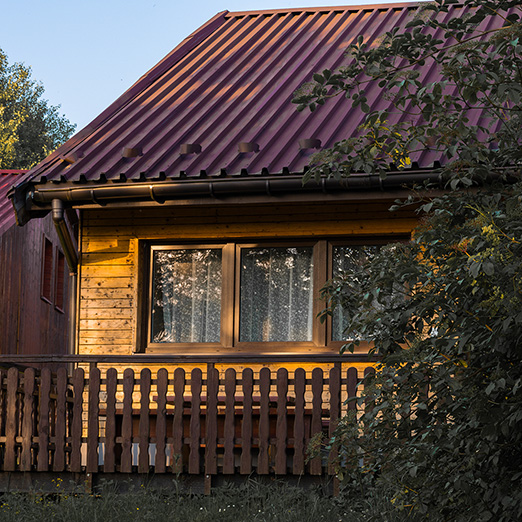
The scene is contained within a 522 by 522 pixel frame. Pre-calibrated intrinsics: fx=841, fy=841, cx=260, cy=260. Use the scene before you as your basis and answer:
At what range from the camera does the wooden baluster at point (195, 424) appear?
295 inches

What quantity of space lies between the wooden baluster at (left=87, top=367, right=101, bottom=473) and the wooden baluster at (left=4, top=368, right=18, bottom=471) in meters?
0.70

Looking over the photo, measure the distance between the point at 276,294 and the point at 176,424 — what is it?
2.84m

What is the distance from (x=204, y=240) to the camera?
10195mm

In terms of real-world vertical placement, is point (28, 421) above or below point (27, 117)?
below

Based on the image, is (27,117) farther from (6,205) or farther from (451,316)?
(451,316)

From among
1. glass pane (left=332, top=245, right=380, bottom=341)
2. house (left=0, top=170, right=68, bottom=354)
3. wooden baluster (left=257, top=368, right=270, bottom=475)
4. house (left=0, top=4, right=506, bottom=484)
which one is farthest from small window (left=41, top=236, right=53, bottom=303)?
wooden baluster (left=257, top=368, right=270, bottom=475)

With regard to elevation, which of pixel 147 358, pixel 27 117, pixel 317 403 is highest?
pixel 27 117

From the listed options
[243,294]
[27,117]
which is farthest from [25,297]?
[27,117]

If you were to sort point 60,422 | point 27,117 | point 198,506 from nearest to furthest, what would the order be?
1. point 198,506
2. point 60,422
3. point 27,117

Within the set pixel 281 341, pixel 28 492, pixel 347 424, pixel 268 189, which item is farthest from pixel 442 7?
pixel 281 341

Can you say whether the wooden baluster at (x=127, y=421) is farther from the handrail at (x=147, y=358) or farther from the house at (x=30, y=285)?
the house at (x=30, y=285)

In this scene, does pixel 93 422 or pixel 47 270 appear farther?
pixel 47 270

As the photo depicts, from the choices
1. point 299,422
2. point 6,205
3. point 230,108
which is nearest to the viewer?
point 299,422

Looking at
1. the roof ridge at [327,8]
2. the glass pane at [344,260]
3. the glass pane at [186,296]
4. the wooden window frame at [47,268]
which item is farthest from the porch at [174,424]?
the wooden window frame at [47,268]
